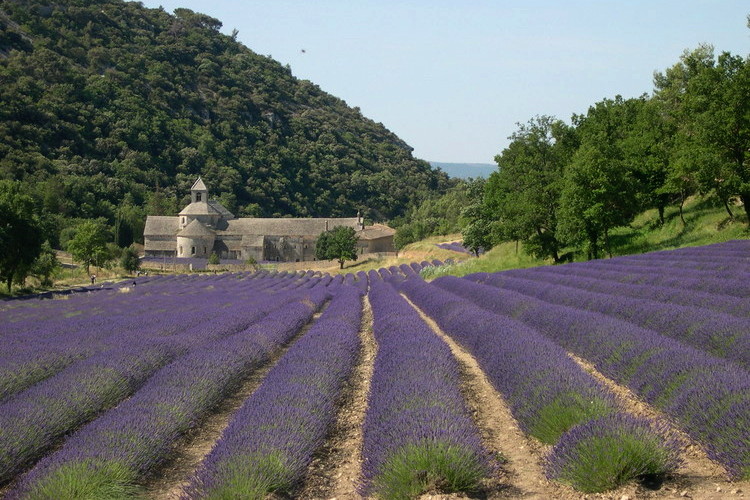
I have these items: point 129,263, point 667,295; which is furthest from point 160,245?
point 667,295

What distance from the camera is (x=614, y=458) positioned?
446cm

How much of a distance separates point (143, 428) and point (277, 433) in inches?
48.9

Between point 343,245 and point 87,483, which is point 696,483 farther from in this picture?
point 343,245

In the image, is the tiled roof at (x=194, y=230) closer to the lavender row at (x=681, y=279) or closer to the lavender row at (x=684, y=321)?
the lavender row at (x=681, y=279)

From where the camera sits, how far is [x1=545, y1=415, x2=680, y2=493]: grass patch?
4.46 meters

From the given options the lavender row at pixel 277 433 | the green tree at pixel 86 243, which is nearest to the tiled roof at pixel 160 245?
the green tree at pixel 86 243

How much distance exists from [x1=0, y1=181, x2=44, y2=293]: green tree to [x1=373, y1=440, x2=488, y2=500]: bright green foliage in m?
34.3

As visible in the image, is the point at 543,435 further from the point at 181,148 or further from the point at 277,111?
the point at 277,111

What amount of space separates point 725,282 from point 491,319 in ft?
15.7

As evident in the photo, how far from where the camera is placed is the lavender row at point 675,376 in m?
4.80

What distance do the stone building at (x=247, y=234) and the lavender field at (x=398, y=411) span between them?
73559 millimetres

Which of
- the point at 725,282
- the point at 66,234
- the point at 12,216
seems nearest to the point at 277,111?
the point at 66,234

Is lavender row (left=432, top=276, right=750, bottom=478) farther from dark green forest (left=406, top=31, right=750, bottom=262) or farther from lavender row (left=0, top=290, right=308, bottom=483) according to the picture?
dark green forest (left=406, top=31, right=750, bottom=262)

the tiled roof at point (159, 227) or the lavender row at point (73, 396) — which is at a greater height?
the tiled roof at point (159, 227)
